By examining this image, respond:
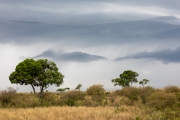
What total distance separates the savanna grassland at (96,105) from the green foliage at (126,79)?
28048mm

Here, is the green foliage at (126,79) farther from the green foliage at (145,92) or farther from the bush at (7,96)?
the bush at (7,96)

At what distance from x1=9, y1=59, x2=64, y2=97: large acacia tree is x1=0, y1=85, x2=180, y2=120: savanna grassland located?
2502mm

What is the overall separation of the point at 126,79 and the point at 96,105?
3637 cm

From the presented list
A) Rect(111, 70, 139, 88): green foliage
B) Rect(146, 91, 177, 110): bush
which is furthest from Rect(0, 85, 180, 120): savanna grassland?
Rect(111, 70, 139, 88): green foliage

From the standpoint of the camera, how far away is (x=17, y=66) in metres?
50.8

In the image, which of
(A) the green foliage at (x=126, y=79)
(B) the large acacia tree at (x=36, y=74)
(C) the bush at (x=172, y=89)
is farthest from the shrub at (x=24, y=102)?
(A) the green foliage at (x=126, y=79)

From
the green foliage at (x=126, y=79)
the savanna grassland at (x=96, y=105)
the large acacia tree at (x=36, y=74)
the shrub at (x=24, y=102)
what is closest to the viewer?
the savanna grassland at (x=96, y=105)

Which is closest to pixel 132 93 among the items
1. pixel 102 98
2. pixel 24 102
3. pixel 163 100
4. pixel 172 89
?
pixel 102 98

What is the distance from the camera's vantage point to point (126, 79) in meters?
72.6

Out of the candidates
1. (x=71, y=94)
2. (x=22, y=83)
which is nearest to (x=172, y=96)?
(x=71, y=94)

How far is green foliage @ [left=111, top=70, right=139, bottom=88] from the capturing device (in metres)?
71.9

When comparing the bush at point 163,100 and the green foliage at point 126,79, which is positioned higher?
the green foliage at point 126,79

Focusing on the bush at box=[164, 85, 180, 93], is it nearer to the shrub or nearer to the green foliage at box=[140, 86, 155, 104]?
the green foliage at box=[140, 86, 155, 104]

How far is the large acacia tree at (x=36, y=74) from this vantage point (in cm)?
4875
